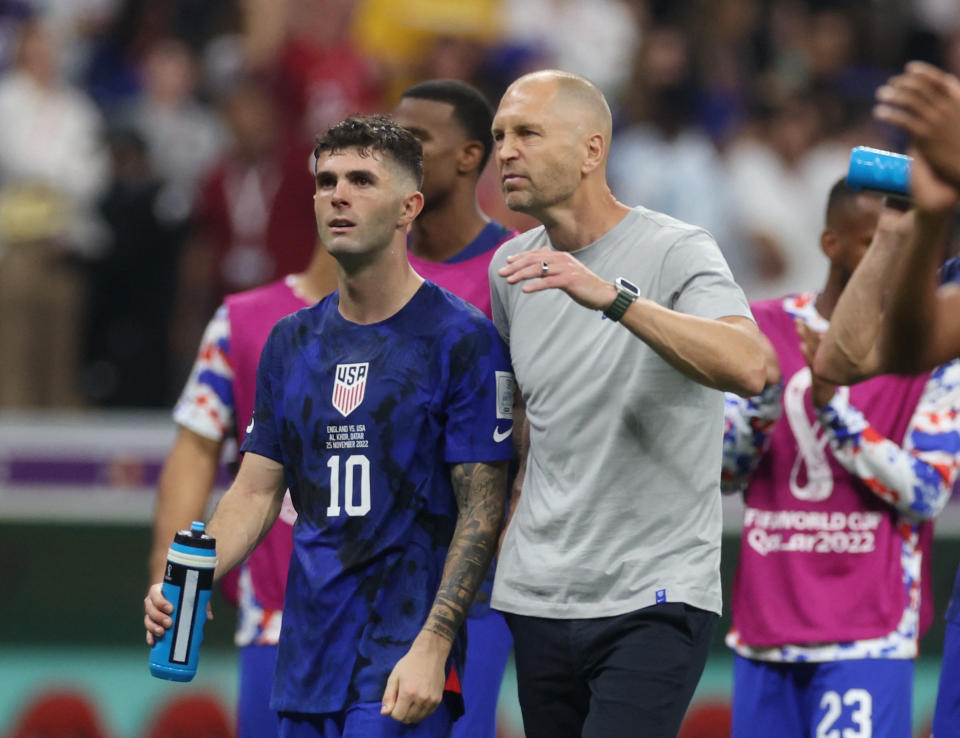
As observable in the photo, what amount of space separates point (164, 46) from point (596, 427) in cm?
781

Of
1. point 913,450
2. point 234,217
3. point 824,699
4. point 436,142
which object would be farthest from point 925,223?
point 234,217

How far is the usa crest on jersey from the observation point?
4.20 m

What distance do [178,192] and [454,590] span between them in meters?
7.09

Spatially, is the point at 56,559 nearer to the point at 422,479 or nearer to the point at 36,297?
the point at 36,297

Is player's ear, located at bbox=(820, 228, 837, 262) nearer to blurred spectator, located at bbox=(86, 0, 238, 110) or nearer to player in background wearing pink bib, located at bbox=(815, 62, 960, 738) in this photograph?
player in background wearing pink bib, located at bbox=(815, 62, 960, 738)

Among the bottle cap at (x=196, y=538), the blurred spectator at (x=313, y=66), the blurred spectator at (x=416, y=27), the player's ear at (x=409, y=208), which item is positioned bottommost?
the bottle cap at (x=196, y=538)

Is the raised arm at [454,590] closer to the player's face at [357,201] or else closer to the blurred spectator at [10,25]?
the player's face at [357,201]

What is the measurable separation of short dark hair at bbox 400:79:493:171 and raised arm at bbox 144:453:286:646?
5.16ft

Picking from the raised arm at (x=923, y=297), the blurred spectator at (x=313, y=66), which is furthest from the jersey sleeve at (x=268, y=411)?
the blurred spectator at (x=313, y=66)

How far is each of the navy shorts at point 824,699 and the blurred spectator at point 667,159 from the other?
5903 millimetres

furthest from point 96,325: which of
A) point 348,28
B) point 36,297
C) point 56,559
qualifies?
point 348,28

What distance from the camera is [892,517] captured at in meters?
5.12

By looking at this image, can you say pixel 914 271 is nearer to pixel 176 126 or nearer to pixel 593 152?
pixel 593 152

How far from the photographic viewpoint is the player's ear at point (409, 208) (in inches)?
170
